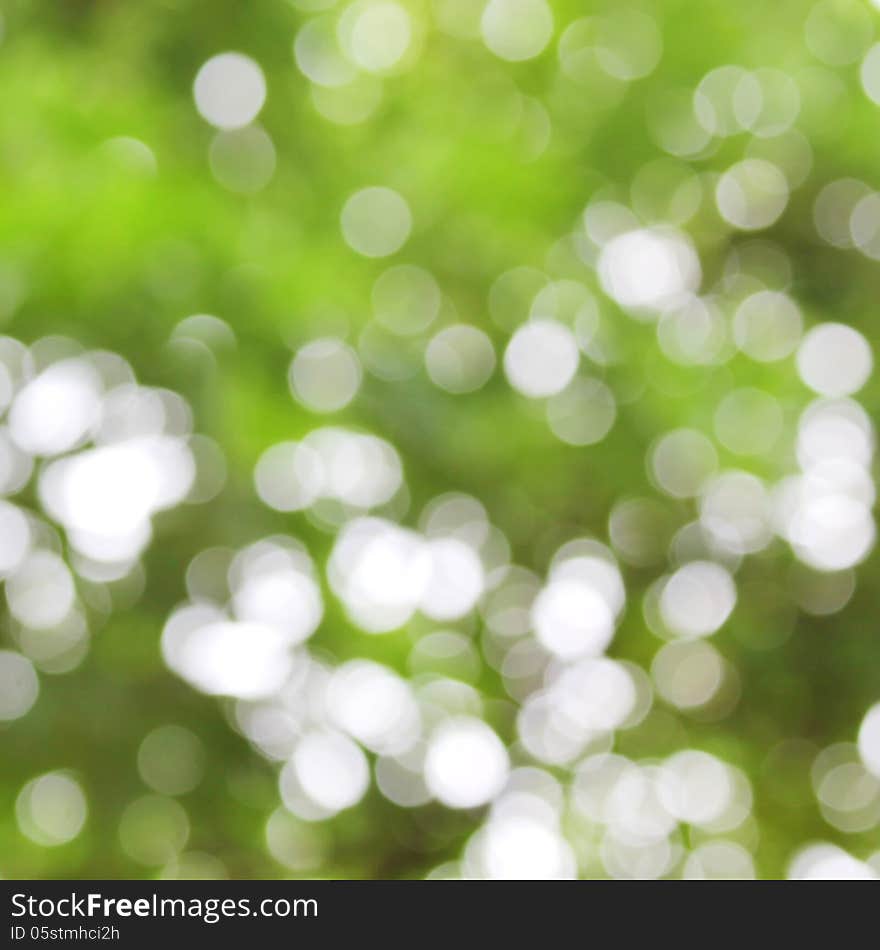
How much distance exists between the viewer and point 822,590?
9.18 ft

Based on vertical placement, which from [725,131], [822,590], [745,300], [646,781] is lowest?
[646,781]

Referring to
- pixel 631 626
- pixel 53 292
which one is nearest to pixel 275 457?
pixel 53 292

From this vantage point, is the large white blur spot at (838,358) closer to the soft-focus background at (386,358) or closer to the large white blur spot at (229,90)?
the soft-focus background at (386,358)

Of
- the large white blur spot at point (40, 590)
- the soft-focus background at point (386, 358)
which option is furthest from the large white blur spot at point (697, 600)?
the large white blur spot at point (40, 590)

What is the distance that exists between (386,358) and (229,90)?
1.78 ft

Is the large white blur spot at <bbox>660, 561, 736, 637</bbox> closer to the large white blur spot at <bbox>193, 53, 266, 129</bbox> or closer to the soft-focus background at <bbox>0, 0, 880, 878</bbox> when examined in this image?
the soft-focus background at <bbox>0, 0, 880, 878</bbox>

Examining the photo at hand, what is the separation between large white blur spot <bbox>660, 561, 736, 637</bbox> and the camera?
2.77 metres

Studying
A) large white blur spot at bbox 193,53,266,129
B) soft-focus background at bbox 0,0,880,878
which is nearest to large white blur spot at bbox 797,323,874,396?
soft-focus background at bbox 0,0,880,878

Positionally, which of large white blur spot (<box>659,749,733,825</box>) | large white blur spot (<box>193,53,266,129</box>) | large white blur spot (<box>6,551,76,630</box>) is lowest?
large white blur spot (<box>659,749,733,825</box>)

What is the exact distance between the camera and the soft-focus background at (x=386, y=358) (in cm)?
113

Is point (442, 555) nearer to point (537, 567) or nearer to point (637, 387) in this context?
point (537, 567)

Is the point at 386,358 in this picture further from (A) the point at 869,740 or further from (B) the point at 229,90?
(A) the point at 869,740

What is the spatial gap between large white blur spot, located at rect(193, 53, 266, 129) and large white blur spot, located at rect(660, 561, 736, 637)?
1.58 metres
